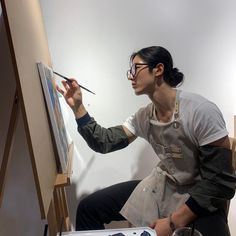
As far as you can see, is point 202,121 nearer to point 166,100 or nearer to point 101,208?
point 166,100

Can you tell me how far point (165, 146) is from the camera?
1.35 metres

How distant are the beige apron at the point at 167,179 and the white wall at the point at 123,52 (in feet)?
1.19

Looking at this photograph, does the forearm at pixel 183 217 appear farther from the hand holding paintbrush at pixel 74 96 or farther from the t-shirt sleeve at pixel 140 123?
the hand holding paintbrush at pixel 74 96

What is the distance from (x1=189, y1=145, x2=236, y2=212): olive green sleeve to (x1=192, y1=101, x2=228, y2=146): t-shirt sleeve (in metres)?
0.04

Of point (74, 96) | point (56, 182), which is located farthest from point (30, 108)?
point (74, 96)

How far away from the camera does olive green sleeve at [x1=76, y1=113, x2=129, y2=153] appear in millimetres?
1433

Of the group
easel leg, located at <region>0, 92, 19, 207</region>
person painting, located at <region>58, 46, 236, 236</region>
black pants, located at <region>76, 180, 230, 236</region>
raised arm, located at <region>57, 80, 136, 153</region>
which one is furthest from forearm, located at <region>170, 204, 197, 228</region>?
easel leg, located at <region>0, 92, 19, 207</region>

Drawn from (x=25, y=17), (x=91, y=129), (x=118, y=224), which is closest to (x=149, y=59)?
(x=91, y=129)

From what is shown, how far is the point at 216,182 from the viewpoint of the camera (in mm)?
1166

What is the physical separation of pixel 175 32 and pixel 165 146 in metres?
0.76

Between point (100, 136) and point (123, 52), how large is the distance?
0.54m

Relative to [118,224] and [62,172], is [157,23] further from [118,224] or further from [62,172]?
[118,224]

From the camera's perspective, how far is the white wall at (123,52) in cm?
163

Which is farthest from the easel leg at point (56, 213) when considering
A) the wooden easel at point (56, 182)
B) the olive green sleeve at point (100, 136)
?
the olive green sleeve at point (100, 136)
